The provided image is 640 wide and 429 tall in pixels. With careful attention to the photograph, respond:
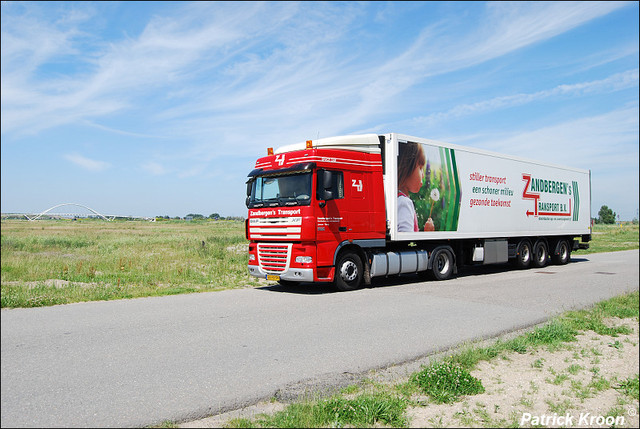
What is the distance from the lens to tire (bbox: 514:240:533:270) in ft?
59.4

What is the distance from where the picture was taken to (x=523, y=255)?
18.3 meters

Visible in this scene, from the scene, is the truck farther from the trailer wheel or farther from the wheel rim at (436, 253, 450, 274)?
the trailer wheel

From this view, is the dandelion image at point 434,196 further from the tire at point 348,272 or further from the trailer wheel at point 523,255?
the trailer wheel at point 523,255

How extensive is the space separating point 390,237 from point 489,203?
16.4 feet

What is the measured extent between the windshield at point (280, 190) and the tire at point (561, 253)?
13195 millimetres

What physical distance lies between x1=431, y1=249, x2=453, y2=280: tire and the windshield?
16.8 ft

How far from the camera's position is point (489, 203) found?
16.2 m

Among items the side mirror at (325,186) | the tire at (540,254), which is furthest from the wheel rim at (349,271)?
the tire at (540,254)

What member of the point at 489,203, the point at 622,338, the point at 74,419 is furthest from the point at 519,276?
the point at 74,419

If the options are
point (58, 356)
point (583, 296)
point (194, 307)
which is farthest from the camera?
point (583, 296)

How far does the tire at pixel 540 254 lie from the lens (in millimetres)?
18906

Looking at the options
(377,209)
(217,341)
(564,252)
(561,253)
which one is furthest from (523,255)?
(217,341)

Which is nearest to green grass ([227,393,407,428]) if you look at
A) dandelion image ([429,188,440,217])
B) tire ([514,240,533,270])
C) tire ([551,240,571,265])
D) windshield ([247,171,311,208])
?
windshield ([247,171,311,208])

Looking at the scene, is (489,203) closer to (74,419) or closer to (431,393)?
(431,393)
